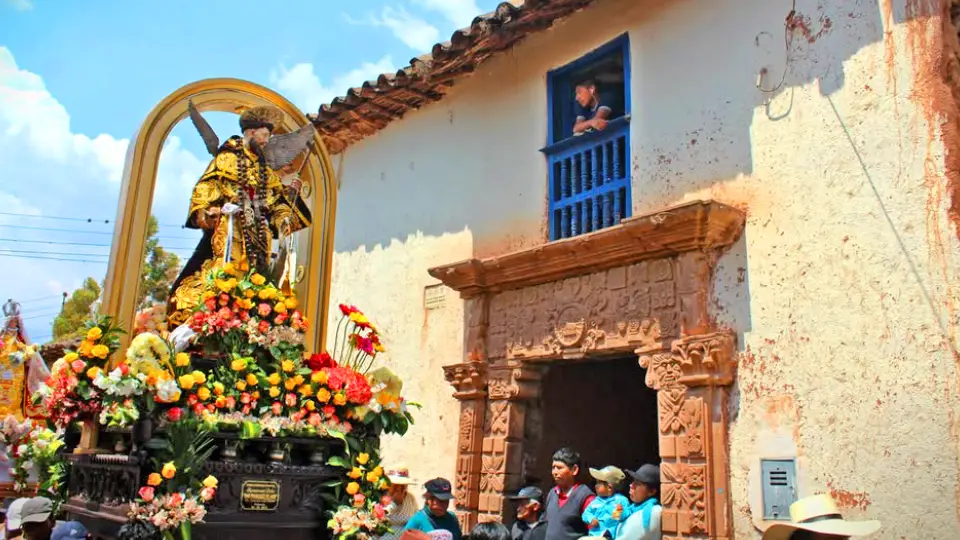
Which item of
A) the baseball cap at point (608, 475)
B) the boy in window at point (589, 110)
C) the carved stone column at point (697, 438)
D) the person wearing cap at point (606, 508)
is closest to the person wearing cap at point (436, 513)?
the person wearing cap at point (606, 508)

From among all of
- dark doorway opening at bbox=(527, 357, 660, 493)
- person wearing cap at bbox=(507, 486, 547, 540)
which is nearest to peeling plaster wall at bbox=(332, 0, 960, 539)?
dark doorway opening at bbox=(527, 357, 660, 493)

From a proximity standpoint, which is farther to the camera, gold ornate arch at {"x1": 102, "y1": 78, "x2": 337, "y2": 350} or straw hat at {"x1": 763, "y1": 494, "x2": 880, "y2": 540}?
gold ornate arch at {"x1": 102, "y1": 78, "x2": 337, "y2": 350}

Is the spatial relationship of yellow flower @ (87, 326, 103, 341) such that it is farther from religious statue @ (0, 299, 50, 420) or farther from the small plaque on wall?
religious statue @ (0, 299, 50, 420)

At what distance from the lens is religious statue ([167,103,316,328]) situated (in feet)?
15.9

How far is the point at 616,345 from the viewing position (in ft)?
20.8

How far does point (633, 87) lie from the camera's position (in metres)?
6.90

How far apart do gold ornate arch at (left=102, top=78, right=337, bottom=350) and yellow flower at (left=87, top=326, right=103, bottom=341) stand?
0.64 feet

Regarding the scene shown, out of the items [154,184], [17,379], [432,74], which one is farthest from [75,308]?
[154,184]

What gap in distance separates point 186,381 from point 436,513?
2027 millimetres

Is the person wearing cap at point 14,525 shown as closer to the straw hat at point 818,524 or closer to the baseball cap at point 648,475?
the baseball cap at point 648,475

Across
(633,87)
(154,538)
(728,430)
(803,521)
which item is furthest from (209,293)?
(633,87)

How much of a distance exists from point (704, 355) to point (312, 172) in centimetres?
301

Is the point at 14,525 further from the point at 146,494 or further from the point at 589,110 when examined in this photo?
the point at 589,110

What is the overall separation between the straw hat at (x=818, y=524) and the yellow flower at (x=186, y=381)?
268 centimetres
